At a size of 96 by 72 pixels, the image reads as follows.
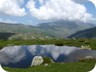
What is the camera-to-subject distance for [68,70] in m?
34.7

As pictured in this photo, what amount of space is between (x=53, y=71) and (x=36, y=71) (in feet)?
8.34

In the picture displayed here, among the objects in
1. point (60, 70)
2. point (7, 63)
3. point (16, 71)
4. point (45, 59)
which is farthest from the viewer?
point (7, 63)

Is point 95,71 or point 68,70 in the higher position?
point 95,71

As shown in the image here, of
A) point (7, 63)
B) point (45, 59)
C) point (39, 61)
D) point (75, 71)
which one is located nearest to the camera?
point (75, 71)

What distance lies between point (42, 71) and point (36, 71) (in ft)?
2.90

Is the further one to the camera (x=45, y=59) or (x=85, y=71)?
(x=45, y=59)

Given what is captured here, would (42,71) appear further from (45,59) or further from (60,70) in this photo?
(45,59)

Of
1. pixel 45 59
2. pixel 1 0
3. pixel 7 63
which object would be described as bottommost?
pixel 7 63

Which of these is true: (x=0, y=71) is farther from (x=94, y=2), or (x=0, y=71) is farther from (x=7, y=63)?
(x=7, y=63)

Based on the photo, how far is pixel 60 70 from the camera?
34.9 metres

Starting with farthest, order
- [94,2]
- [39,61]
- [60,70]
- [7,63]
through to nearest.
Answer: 1. [7,63]
2. [39,61]
3. [60,70]
4. [94,2]

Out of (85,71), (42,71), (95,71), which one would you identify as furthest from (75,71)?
(95,71)

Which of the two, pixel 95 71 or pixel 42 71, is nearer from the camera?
pixel 95 71

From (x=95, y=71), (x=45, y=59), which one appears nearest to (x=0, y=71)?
(x=95, y=71)
